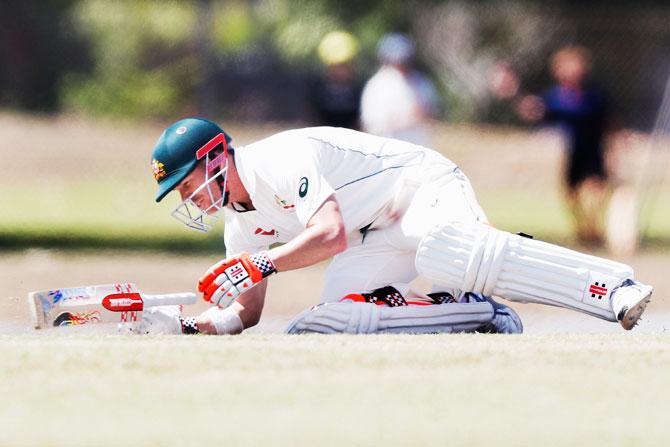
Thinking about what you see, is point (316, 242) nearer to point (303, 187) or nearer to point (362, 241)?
point (303, 187)

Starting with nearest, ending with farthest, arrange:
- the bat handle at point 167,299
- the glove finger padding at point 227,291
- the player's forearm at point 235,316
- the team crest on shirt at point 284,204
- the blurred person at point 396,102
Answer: the glove finger padding at point 227,291, the team crest on shirt at point 284,204, the bat handle at point 167,299, the player's forearm at point 235,316, the blurred person at point 396,102

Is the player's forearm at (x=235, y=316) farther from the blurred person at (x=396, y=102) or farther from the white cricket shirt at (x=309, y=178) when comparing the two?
the blurred person at (x=396, y=102)

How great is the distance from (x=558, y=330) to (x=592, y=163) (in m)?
8.90

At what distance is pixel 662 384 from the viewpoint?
5.43m

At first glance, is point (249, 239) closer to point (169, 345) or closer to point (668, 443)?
point (169, 345)

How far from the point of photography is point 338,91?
54.1 feet

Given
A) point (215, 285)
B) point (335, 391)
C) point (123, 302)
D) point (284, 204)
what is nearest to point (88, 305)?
point (123, 302)

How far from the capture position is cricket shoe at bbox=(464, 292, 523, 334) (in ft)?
23.7

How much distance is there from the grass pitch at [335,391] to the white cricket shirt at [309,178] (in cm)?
71

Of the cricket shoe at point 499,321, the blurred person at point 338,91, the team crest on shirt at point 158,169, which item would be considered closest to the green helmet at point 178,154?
the team crest on shirt at point 158,169

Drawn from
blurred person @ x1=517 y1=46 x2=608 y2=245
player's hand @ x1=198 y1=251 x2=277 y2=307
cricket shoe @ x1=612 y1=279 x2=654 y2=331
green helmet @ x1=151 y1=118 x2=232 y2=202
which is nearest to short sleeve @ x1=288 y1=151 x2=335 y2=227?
player's hand @ x1=198 y1=251 x2=277 y2=307

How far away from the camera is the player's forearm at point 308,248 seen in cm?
659

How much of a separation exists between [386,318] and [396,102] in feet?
27.5

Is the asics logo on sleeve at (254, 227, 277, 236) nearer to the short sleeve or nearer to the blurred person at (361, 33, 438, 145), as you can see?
the short sleeve
